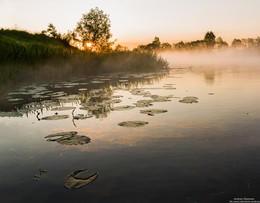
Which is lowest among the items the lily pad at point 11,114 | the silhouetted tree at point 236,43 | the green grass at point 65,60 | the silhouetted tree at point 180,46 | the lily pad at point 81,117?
the lily pad at point 81,117

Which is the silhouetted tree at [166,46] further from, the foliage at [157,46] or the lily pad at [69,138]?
the lily pad at [69,138]

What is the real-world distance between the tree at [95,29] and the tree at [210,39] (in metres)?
56.0

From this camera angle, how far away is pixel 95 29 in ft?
145

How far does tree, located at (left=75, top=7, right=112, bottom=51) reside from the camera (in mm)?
44469

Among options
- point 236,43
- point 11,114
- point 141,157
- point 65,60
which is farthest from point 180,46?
point 141,157

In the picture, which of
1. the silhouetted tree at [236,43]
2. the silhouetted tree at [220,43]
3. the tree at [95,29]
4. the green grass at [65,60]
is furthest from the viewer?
the silhouetted tree at [220,43]

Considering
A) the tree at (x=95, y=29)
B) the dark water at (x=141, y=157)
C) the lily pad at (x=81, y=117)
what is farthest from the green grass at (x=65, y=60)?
the tree at (x=95, y=29)

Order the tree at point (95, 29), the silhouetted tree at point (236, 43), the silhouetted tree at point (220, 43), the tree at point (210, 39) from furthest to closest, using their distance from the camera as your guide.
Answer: the tree at point (210, 39), the silhouetted tree at point (220, 43), the silhouetted tree at point (236, 43), the tree at point (95, 29)

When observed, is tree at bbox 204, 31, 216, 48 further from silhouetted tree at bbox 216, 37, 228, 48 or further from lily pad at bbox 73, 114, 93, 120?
lily pad at bbox 73, 114, 93, 120

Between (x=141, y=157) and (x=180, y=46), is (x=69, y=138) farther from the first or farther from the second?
(x=180, y=46)

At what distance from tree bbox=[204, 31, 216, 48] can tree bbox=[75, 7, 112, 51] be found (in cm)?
5601

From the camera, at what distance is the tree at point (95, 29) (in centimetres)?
4447

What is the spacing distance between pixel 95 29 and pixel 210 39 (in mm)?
59879

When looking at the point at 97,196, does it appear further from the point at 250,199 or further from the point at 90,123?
the point at 90,123
